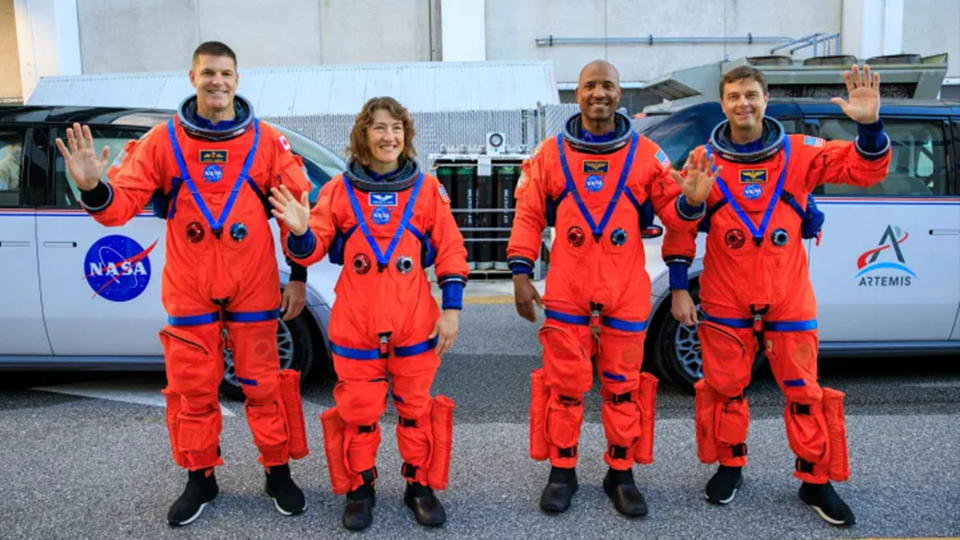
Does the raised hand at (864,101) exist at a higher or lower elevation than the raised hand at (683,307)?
higher

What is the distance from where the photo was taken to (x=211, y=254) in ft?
11.1

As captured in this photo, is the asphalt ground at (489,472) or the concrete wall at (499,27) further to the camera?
the concrete wall at (499,27)

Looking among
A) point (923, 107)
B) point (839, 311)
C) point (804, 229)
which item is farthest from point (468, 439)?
point (923, 107)

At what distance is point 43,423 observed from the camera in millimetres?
4805

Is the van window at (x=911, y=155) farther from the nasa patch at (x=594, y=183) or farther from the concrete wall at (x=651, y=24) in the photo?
the concrete wall at (x=651, y=24)

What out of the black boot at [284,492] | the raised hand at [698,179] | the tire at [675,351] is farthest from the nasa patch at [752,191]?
the black boot at [284,492]

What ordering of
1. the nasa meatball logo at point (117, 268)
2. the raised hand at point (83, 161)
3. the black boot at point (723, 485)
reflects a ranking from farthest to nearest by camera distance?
the nasa meatball logo at point (117, 268) < the black boot at point (723, 485) < the raised hand at point (83, 161)

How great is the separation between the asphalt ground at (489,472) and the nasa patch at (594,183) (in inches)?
55.6

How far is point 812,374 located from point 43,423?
4230mm

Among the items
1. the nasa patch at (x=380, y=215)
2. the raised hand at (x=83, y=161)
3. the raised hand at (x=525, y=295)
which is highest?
the raised hand at (x=83, y=161)

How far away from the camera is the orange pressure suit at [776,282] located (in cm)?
351

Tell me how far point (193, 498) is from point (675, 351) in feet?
9.58

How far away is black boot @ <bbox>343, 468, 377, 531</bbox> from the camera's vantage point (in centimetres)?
344

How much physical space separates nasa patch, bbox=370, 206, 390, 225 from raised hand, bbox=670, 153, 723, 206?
4.01ft
